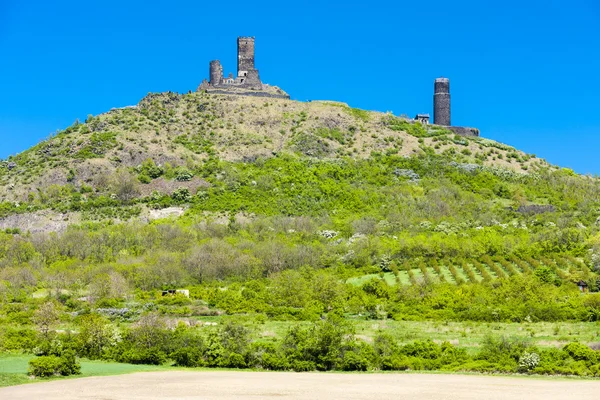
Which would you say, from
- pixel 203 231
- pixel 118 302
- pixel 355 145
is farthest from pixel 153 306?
pixel 355 145

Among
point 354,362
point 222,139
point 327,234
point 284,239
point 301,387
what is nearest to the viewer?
point 301,387

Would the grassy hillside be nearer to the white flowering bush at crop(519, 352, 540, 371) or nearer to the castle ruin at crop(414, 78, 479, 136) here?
the white flowering bush at crop(519, 352, 540, 371)

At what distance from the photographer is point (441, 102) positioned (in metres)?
140

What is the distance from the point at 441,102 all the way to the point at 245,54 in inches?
1011

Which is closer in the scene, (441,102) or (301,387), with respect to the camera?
(301,387)

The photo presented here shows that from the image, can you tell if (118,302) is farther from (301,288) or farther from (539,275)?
(539,275)

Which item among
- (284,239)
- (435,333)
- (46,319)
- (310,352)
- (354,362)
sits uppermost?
(284,239)

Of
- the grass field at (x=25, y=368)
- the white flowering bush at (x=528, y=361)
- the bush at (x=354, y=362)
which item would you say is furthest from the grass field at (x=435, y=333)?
the bush at (x=354, y=362)

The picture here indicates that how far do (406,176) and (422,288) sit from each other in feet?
146

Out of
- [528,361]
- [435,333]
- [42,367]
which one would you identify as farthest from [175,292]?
[528,361]

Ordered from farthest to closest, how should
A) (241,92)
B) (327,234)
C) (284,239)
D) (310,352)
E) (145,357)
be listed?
Answer: (241,92) < (327,234) < (284,239) < (145,357) < (310,352)

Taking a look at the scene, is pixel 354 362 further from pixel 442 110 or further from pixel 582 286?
pixel 442 110

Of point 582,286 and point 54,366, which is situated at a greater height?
point 582,286

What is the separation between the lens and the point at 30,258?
99125mm
